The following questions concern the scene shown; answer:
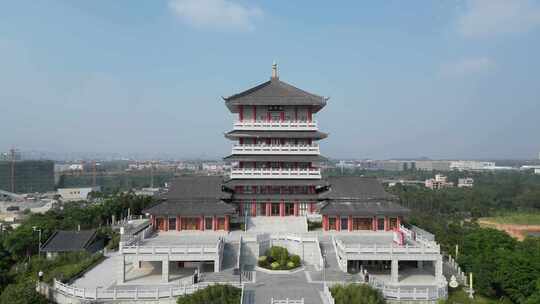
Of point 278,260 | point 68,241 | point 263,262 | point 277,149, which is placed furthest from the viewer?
point 68,241

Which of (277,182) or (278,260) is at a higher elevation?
(277,182)

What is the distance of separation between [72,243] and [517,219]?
93532 millimetres

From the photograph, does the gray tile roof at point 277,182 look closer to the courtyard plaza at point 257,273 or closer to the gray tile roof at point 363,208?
the gray tile roof at point 363,208

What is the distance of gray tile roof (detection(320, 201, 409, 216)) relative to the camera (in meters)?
32.6

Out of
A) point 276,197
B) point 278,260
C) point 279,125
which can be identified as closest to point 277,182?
point 276,197

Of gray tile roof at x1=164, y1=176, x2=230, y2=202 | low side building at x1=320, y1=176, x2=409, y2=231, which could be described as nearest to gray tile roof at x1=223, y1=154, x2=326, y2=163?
gray tile roof at x1=164, y1=176, x2=230, y2=202

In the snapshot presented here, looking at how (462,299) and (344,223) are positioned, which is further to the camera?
(344,223)

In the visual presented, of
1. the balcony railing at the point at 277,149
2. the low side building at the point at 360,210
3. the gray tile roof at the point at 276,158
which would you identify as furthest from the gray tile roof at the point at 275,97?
the low side building at the point at 360,210

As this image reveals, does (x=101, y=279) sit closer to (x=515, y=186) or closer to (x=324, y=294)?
(x=324, y=294)

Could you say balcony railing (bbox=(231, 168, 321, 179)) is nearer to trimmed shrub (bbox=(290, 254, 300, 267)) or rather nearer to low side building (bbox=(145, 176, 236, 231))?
low side building (bbox=(145, 176, 236, 231))

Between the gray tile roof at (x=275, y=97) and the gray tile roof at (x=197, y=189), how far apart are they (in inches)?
299

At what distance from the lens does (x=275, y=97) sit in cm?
3741

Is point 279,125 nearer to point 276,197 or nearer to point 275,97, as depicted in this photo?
point 275,97

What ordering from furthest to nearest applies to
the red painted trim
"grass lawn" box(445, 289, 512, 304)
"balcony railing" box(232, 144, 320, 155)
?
Answer: 1. "balcony railing" box(232, 144, 320, 155)
2. the red painted trim
3. "grass lawn" box(445, 289, 512, 304)
